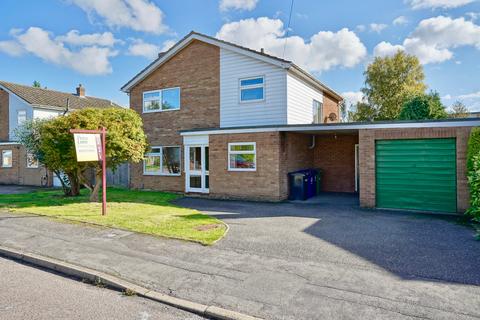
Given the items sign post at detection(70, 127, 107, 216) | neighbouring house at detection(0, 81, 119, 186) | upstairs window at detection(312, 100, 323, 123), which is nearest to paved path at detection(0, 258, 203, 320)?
sign post at detection(70, 127, 107, 216)

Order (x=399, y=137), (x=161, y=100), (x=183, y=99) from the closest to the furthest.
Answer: (x=399, y=137) → (x=183, y=99) → (x=161, y=100)

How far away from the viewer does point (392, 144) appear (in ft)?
35.9

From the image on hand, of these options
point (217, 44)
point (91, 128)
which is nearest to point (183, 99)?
point (217, 44)

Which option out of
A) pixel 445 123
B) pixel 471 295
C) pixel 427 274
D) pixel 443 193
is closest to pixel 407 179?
pixel 443 193

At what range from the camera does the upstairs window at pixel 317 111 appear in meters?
17.5

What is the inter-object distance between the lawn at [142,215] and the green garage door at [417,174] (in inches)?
239

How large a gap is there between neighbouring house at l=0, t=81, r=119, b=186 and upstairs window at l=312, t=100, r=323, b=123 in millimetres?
17247

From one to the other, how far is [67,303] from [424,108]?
1892 cm

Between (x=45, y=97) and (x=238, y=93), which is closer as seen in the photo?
(x=238, y=93)

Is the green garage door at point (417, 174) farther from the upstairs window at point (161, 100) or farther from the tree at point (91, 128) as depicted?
the upstairs window at point (161, 100)

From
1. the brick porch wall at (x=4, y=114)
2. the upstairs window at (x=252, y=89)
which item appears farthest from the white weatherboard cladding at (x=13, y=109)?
the upstairs window at (x=252, y=89)

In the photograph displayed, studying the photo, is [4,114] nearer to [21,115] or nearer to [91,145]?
[21,115]

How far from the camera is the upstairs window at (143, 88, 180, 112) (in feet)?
55.5

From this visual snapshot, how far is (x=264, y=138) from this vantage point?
513 inches
